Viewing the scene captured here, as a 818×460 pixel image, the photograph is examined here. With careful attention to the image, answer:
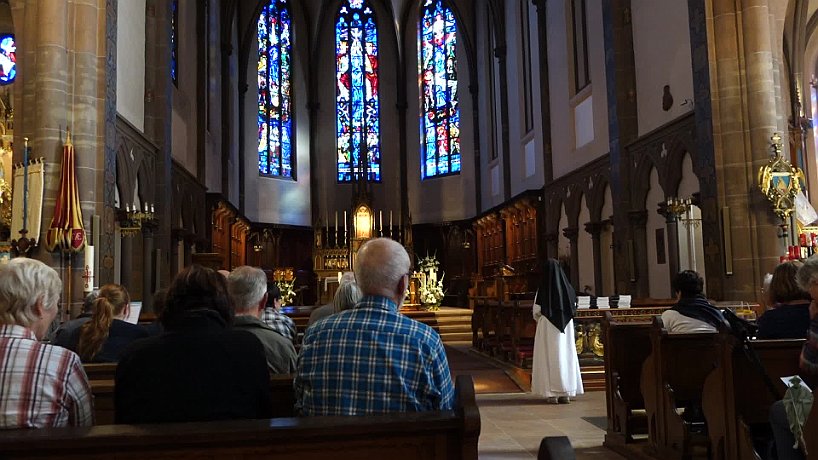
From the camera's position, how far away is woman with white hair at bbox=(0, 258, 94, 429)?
7.99ft

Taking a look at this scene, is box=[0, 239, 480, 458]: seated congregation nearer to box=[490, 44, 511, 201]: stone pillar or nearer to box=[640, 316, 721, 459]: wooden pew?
box=[640, 316, 721, 459]: wooden pew

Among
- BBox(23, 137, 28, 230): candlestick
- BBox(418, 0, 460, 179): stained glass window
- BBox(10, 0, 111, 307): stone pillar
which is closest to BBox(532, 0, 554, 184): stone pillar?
BBox(418, 0, 460, 179): stained glass window

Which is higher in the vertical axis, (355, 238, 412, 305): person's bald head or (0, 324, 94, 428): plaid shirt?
(355, 238, 412, 305): person's bald head

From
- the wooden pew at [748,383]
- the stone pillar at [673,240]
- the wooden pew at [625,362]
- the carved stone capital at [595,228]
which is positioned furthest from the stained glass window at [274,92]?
the wooden pew at [748,383]

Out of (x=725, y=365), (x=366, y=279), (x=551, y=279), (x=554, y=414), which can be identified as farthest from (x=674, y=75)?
(x=366, y=279)

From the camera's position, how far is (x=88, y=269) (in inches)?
377

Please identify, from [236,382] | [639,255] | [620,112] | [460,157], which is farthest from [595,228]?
[236,382]

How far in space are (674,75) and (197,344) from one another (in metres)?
12.8

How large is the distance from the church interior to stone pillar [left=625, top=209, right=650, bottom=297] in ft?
0.15

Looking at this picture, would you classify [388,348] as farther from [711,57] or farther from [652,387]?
[711,57]

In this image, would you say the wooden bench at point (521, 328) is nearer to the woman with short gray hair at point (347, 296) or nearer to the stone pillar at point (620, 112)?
the stone pillar at point (620, 112)

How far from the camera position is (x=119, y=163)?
40.6 ft

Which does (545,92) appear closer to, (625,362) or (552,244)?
(552,244)

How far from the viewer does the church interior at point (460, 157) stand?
9594 mm
